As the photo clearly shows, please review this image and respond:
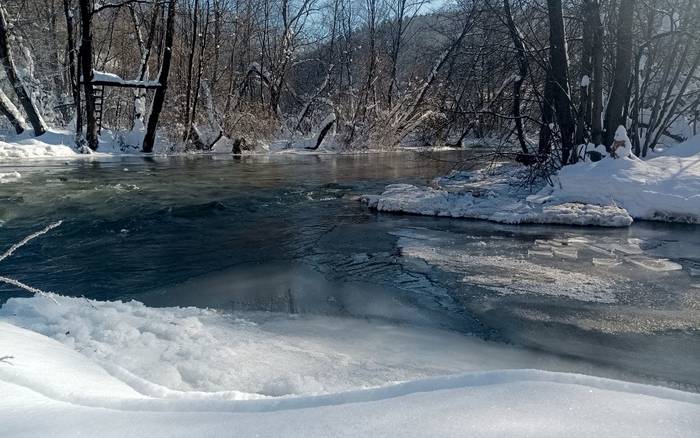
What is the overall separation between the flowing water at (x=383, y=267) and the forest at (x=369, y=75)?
12.4 feet

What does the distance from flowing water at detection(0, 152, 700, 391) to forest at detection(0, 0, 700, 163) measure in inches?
149

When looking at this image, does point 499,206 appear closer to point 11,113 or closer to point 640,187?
point 640,187

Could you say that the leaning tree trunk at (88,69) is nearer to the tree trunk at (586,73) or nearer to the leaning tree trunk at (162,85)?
the leaning tree trunk at (162,85)

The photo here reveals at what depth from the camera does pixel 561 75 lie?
34.9 feet

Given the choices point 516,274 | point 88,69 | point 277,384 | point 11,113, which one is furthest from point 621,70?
point 11,113

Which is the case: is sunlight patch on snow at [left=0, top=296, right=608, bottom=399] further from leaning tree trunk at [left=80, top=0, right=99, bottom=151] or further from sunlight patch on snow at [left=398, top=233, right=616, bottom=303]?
leaning tree trunk at [left=80, top=0, right=99, bottom=151]

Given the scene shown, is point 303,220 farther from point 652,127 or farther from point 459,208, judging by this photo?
point 652,127

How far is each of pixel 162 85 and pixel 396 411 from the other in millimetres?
19472

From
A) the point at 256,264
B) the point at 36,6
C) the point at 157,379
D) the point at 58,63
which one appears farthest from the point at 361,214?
the point at 58,63

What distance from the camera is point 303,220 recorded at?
782 cm

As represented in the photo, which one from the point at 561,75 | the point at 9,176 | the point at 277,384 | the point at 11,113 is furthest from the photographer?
the point at 11,113

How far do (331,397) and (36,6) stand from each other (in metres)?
28.1

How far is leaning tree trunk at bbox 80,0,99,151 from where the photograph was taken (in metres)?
17.1

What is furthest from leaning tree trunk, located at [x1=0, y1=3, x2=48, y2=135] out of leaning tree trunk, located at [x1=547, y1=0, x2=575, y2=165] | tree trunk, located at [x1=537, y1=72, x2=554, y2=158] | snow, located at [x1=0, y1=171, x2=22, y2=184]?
leaning tree trunk, located at [x1=547, y1=0, x2=575, y2=165]
